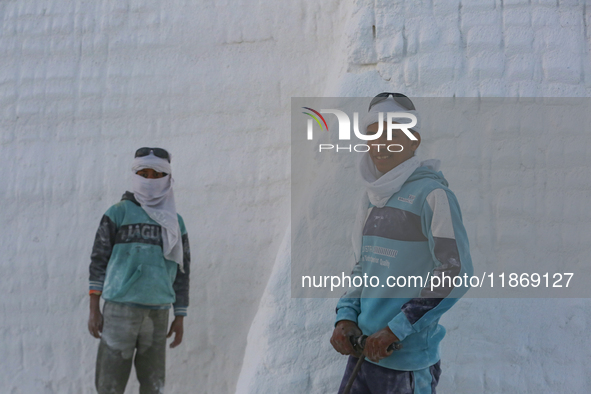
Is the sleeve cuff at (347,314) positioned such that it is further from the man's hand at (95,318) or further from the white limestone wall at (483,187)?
the man's hand at (95,318)

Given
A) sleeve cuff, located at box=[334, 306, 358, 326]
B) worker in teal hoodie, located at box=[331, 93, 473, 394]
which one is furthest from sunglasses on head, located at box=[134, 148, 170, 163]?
sleeve cuff, located at box=[334, 306, 358, 326]

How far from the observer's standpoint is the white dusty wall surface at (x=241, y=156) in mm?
2729

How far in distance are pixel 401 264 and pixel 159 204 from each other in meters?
1.54

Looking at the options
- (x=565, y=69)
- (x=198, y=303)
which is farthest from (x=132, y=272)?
(x=565, y=69)

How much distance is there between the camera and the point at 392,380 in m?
1.83

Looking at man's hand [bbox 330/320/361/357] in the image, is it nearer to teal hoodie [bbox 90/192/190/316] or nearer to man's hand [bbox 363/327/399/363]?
man's hand [bbox 363/327/399/363]

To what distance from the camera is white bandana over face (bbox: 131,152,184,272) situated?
2.76 metres

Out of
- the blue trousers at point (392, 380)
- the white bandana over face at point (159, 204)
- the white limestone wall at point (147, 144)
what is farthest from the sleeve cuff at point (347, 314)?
the white limestone wall at point (147, 144)

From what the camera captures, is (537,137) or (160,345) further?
(537,137)

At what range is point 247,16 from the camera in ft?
12.9

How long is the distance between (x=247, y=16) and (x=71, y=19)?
1.48 m

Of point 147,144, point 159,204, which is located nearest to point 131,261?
point 159,204

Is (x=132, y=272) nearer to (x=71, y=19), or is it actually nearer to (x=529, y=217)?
(x=529, y=217)

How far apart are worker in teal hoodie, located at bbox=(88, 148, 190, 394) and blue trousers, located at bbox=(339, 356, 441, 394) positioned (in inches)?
49.0
